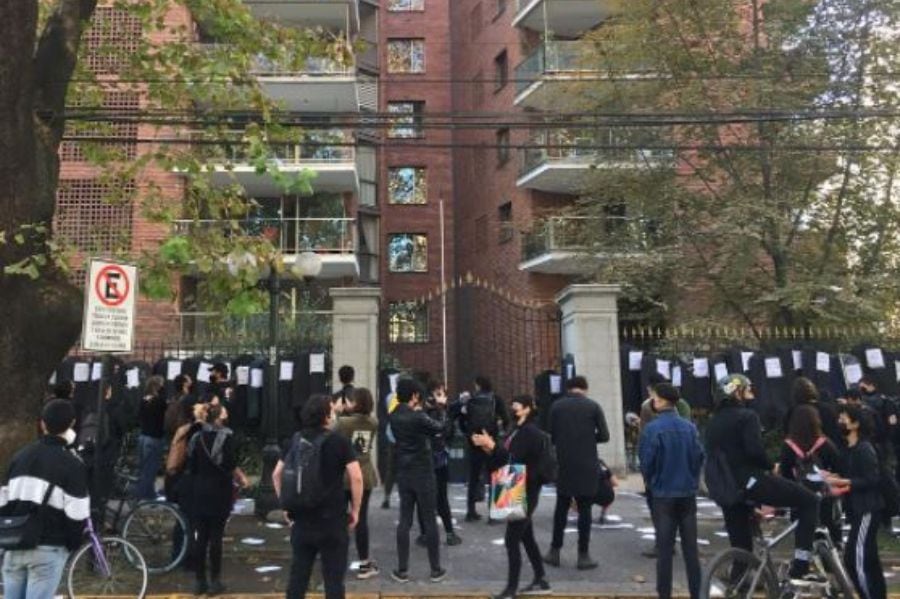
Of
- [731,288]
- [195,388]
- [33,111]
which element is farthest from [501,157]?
[33,111]

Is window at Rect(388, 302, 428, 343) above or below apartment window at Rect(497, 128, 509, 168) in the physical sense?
below

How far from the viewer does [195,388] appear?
12.3 meters

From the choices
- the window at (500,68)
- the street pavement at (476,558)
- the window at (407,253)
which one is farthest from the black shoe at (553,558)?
the window at (407,253)

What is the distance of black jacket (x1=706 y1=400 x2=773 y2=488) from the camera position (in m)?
6.67

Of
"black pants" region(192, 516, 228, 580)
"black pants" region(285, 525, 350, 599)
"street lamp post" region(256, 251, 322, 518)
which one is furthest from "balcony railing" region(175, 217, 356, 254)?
"black pants" region(285, 525, 350, 599)

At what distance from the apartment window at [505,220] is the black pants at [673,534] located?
877 inches

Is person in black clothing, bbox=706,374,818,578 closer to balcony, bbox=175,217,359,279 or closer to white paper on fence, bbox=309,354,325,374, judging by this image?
white paper on fence, bbox=309,354,325,374

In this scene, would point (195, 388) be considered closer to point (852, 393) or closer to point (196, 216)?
point (196, 216)

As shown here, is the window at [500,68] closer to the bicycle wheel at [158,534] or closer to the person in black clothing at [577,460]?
the person in black clothing at [577,460]

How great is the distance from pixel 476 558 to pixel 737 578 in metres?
3.20

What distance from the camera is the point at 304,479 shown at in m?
5.73

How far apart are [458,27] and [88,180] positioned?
19.6m

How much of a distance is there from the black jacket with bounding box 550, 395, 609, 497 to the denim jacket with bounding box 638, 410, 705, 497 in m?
1.27

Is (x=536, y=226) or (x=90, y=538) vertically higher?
(x=536, y=226)
